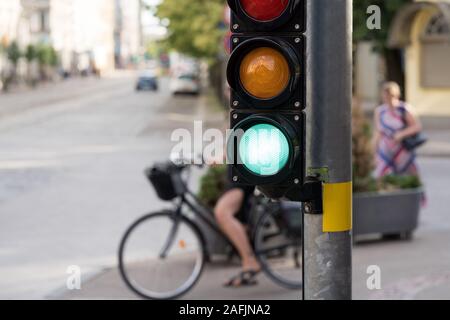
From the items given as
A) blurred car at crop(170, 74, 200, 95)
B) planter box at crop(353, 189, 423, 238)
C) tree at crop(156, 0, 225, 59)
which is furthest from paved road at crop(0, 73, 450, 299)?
blurred car at crop(170, 74, 200, 95)

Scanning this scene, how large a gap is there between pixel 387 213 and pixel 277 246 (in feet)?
6.91

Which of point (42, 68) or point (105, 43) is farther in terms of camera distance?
point (105, 43)

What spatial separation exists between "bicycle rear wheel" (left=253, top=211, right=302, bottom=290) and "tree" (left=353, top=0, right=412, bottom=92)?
18.2 metres

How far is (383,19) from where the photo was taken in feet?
92.5

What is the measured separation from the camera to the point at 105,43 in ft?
537

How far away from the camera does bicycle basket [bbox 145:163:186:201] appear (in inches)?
286

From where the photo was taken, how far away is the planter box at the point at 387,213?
9.26 meters

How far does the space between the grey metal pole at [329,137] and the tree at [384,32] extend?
22.1m

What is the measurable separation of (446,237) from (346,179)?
6512 mm

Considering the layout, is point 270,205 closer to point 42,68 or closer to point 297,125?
point 297,125

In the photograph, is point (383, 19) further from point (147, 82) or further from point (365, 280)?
point (147, 82)

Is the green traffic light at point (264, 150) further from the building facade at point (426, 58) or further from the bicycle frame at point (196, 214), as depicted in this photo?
the building facade at point (426, 58)

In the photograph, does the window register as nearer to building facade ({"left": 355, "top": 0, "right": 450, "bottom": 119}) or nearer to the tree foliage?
building facade ({"left": 355, "top": 0, "right": 450, "bottom": 119})

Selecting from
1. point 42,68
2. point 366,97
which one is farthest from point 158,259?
point 42,68
